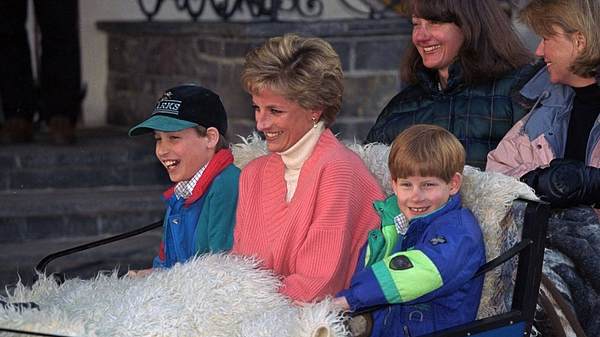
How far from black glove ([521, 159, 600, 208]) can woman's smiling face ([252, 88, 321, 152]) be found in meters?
0.76

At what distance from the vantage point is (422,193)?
3.56 m

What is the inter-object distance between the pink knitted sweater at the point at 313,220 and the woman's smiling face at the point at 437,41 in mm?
873

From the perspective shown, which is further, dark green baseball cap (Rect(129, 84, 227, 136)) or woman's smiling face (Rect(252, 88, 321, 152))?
dark green baseball cap (Rect(129, 84, 227, 136))

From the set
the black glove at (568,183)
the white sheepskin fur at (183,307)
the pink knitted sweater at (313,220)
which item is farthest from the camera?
the black glove at (568,183)

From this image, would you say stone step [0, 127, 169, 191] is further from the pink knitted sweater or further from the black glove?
the black glove

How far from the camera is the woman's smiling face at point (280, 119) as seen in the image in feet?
12.1

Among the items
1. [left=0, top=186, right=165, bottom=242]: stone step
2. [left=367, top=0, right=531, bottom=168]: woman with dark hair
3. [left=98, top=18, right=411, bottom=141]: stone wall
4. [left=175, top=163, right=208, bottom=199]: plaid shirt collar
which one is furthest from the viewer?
[left=98, top=18, right=411, bottom=141]: stone wall

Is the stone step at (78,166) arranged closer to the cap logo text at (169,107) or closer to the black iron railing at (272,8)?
the black iron railing at (272,8)

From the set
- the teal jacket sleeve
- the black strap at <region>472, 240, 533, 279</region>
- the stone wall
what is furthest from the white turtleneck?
the stone wall

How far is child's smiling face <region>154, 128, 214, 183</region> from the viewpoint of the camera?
155 inches

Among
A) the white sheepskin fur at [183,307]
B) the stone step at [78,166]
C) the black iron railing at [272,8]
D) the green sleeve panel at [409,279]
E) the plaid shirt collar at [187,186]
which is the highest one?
the black iron railing at [272,8]

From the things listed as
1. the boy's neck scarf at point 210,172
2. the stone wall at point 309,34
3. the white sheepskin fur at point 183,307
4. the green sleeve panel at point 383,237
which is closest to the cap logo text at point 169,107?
the boy's neck scarf at point 210,172

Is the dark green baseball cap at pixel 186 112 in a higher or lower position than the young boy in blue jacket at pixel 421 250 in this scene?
higher

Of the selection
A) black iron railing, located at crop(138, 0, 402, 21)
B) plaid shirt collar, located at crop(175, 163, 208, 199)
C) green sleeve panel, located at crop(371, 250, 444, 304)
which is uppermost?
black iron railing, located at crop(138, 0, 402, 21)
